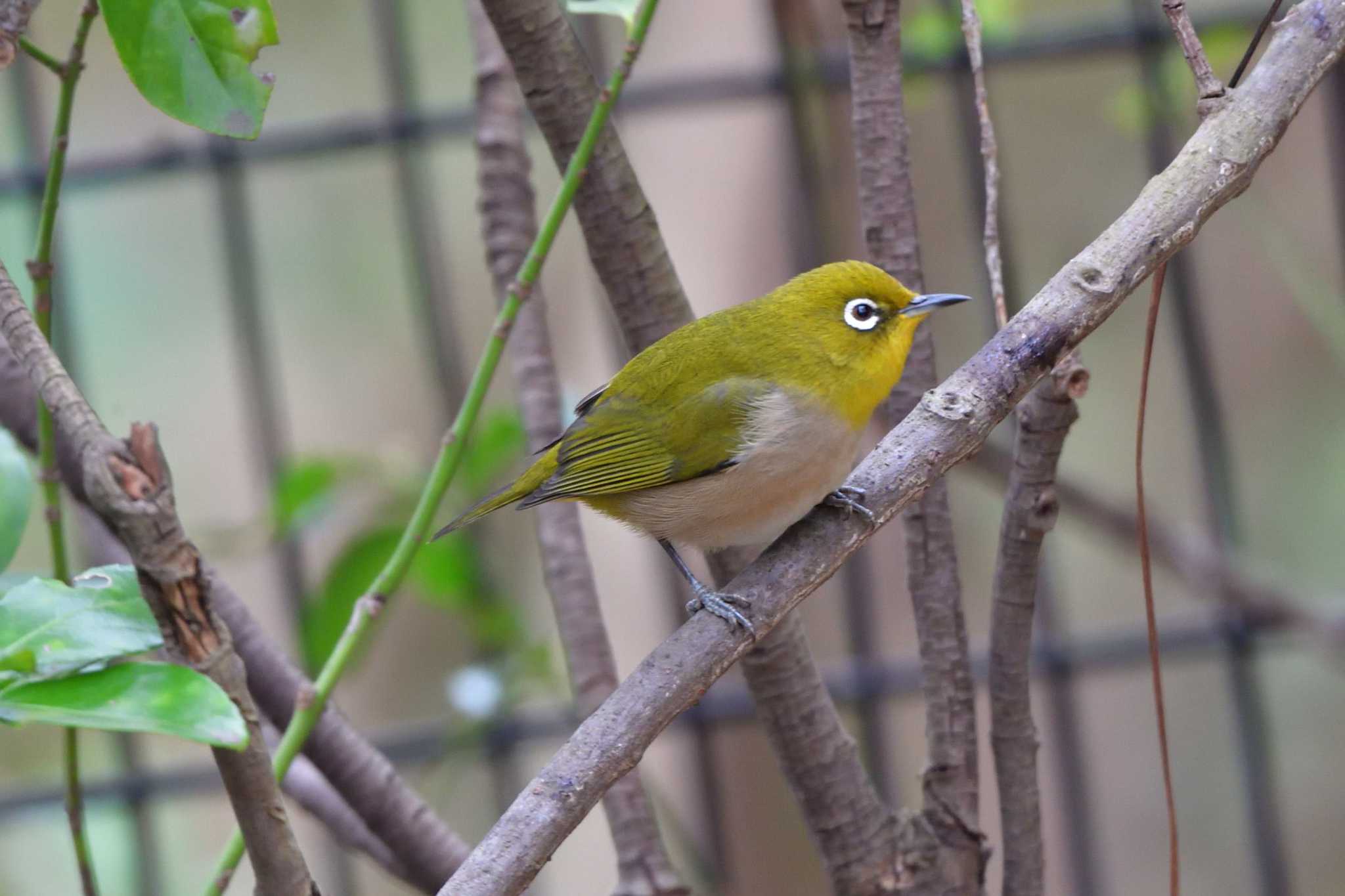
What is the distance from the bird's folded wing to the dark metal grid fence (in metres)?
1.52

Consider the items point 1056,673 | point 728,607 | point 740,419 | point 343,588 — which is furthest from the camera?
point 1056,673

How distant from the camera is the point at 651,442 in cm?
263

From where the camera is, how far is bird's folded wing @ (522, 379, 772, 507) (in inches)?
100

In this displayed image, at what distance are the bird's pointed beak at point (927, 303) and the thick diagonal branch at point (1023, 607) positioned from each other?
59cm

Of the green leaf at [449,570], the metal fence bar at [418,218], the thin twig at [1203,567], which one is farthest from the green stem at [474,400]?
the metal fence bar at [418,218]

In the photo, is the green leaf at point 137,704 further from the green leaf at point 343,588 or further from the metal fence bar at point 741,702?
the metal fence bar at point 741,702

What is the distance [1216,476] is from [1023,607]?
2.79 m

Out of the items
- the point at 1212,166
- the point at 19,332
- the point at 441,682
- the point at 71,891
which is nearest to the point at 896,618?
the point at 441,682

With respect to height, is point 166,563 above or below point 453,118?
below

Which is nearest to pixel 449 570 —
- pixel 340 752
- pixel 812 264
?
pixel 340 752

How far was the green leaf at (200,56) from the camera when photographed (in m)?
1.51

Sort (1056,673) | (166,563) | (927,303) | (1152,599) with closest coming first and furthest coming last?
(166,563)
(1152,599)
(927,303)
(1056,673)

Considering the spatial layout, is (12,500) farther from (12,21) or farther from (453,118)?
(453,118)

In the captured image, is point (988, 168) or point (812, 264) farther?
point (812, 264)
